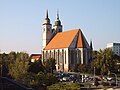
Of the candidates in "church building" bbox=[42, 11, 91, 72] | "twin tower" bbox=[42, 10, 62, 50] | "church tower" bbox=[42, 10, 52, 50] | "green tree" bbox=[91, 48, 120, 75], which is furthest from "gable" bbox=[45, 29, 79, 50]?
"green tree" bbox=[91, 48, 120, 75]

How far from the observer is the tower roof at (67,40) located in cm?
10266

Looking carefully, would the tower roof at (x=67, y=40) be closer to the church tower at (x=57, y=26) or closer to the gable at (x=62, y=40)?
the gable at (x=62, y=40)

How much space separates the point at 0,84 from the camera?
20.3 metres

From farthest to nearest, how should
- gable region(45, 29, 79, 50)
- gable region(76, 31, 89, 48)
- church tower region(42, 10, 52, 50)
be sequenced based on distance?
church tower region(42, 10, 52, 50) → gable region(45, 29, 79, 50) → gable region(76, 31, 89, 48)

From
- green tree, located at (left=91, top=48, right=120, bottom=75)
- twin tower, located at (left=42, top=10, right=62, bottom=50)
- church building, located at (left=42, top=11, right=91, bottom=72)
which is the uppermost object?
twin tower, located at (left=42, top=10, right=62, bottom=50)

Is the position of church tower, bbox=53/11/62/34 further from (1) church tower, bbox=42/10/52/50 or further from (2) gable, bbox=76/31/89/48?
(2) gable, bbox=76/31/89/48

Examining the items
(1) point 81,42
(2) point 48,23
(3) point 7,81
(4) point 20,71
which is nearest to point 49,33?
(2) point 48,23

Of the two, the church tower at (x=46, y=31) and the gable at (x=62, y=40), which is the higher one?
the church tower at (x=46, y=31)

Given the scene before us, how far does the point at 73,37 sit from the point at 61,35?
38.0ft

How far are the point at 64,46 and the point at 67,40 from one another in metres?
2.58

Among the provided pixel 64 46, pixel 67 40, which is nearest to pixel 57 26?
pixel 67 40

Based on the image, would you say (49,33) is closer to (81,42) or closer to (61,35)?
(61,35)

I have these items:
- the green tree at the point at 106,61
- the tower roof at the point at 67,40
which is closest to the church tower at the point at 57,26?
the tower roof at the point at 67,40

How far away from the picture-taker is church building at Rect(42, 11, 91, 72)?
10254cm
